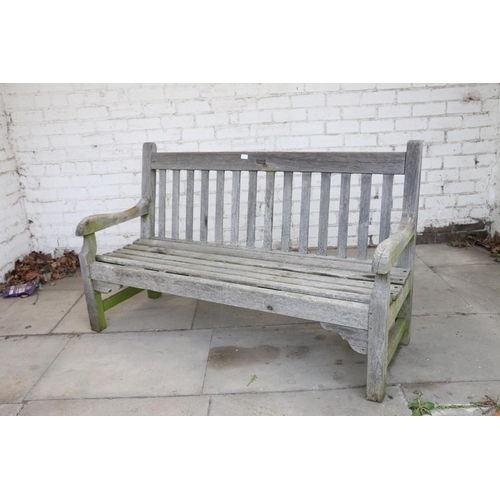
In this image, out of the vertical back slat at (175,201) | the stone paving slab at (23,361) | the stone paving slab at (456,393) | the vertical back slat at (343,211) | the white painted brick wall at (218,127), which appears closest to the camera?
the stone paving slab at (456,393)

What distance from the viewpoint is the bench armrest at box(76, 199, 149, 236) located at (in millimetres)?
2867

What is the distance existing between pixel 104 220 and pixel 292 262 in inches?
48.4

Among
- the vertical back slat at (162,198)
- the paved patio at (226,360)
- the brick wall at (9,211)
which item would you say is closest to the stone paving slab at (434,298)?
the paved patio at (226,360)

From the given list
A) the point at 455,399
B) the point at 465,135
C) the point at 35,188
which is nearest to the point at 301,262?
the point at 455,399

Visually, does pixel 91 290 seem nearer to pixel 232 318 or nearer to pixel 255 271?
pixel 232 318

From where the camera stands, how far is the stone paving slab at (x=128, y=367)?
2439 millimetres

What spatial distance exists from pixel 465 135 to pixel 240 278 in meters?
2.96

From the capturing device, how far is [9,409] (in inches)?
91.3

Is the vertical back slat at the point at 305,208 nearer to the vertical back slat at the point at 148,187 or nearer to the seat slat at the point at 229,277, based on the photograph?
the seat slat at the point at 229,277

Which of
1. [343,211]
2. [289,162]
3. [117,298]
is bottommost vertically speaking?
[117,298]

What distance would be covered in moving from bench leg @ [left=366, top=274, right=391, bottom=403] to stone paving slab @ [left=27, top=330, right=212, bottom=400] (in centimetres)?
86

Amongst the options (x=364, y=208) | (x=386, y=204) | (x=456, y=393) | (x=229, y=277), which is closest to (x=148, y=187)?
(x=229, y=277)

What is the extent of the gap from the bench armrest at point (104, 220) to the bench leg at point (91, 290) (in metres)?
0.06

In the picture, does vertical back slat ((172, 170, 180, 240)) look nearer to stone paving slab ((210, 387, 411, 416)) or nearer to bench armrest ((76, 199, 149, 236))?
bench armrest ((76, 199, 149, 236))
